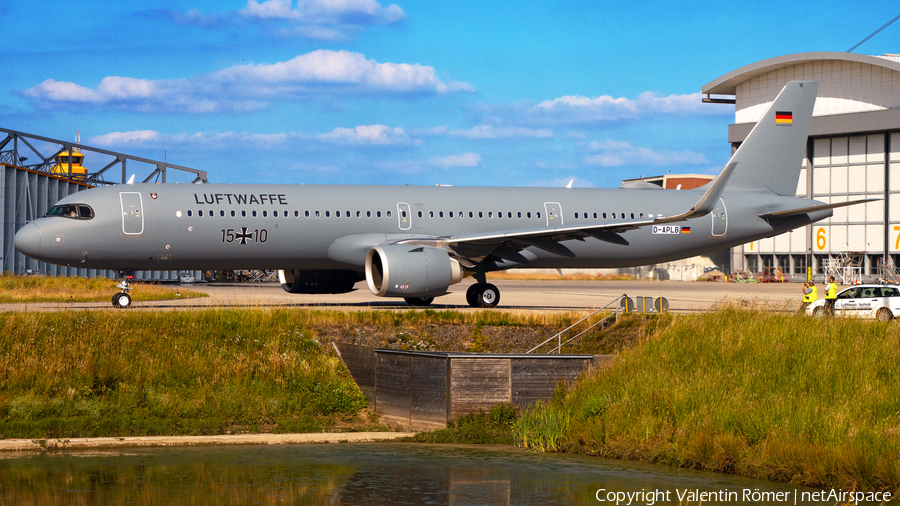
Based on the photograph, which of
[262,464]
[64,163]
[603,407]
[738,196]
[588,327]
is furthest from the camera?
[64,163]

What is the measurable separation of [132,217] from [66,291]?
40.6 feet

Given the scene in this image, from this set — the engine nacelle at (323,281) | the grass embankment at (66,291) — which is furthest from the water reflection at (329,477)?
the grass embankment at (66,291)

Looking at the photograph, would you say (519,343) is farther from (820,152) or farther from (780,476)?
(820,152)

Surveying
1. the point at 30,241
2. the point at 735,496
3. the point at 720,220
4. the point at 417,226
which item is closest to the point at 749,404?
the point at 735,496

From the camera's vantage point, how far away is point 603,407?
1766cm

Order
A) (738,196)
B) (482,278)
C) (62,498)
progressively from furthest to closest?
(738,196) < (482,278) < (62,498)

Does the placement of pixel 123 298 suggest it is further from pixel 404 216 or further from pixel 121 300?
pixel 404 216

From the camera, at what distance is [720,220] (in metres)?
32.6

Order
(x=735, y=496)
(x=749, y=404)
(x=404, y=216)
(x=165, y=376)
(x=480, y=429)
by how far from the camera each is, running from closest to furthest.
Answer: (x=735, y=496), (x=749, y=404), (x=480, y=429), (x=165, y=376), (x=404, y=216)

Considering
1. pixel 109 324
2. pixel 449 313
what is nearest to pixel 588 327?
pixel 449 313

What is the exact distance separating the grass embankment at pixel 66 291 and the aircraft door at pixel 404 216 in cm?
1158

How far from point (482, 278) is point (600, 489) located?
16.6 m

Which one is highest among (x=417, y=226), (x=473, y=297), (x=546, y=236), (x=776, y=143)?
(x=776, y=143)

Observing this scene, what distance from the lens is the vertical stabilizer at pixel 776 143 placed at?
33625 millimetres
